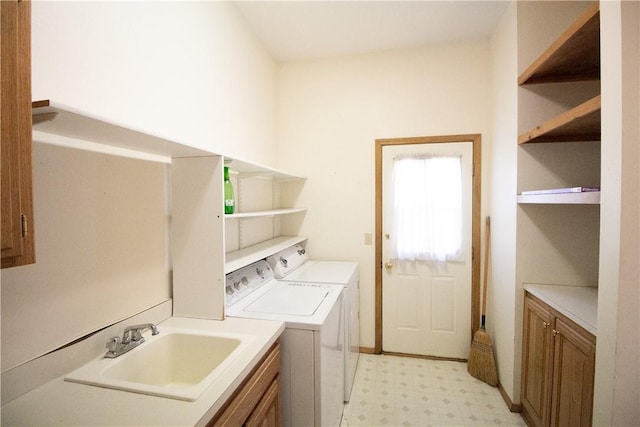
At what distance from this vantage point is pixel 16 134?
57 cm

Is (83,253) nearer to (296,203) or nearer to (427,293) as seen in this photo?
(296,203)

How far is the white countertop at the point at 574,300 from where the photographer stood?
133 centimetres

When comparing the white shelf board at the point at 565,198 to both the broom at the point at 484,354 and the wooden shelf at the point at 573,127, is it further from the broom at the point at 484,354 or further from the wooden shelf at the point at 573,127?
the broom at the point at 484,354

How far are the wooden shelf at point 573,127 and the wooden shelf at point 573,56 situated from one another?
1.06ft

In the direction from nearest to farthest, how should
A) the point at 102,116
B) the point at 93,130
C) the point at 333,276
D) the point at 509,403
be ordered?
1. the point at 102,116
2. the point at 93,130
3. the point at 509,403
4. the point at 333,276

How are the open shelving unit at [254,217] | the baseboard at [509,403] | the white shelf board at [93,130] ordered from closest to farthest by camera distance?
the white shelf board at [93,130] < the open shelving unit at [254,217] < the baseboard at [509,403]

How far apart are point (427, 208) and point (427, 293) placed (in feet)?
2.65

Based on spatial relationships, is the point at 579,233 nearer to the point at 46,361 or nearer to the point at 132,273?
the point at 132,273

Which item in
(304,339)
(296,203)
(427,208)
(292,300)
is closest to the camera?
(304,339)

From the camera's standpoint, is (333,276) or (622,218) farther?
(333,276)

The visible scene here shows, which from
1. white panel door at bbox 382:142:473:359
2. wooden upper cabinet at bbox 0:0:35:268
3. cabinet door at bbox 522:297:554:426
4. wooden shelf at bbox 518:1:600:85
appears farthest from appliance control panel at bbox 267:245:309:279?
wooden shelf at bbox 518:1:600:85

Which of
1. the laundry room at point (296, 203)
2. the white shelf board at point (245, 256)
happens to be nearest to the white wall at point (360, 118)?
the laundry room at point (296, 203)

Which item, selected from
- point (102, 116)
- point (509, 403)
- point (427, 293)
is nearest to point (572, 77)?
point (427, 293)

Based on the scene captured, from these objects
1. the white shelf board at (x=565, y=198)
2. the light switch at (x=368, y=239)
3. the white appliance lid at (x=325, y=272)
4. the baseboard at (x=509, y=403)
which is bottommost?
the baseboard at (x=509, y=403)
